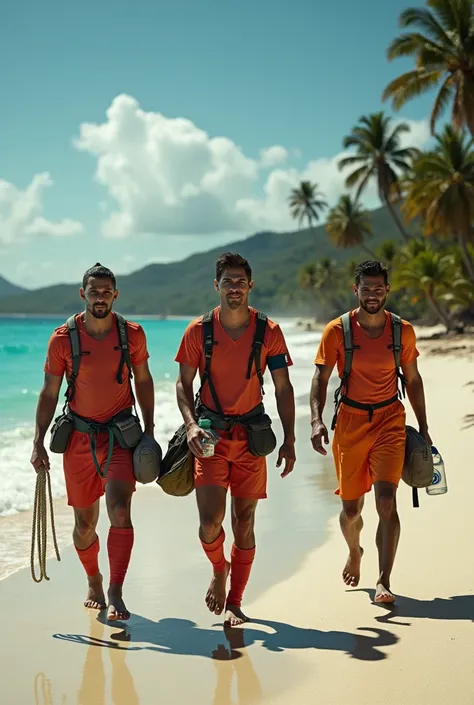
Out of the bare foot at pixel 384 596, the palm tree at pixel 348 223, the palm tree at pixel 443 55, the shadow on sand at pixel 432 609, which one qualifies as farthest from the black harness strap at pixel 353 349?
the palm tree at pixel 348 223

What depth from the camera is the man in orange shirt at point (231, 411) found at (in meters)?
4.62

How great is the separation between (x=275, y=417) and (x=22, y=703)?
11.3m

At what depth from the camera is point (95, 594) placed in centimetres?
501

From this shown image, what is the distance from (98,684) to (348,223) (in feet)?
224

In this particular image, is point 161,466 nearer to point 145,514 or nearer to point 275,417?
point 145,514

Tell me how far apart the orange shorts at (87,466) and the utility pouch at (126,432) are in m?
0.06

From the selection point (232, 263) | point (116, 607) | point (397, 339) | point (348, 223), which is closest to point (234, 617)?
point (116, 607)

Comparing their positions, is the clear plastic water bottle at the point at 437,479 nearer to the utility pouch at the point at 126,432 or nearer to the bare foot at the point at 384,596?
the bare foot at the point at 384,596

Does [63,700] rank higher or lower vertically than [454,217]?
lower

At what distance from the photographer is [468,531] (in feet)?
20.1

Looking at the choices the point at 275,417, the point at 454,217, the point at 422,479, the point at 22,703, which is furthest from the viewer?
the point at 454,217

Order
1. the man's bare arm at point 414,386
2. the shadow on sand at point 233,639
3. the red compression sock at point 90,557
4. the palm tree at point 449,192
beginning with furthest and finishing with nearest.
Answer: the palm tree at point 449,192
the man's bare arm at point 414,386
the red compression sock at point 90,557
the shadow on sand at point 233,639

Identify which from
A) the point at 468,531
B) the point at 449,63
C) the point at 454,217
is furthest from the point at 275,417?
the point at 454,217

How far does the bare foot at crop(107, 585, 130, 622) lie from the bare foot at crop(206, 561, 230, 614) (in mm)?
478
